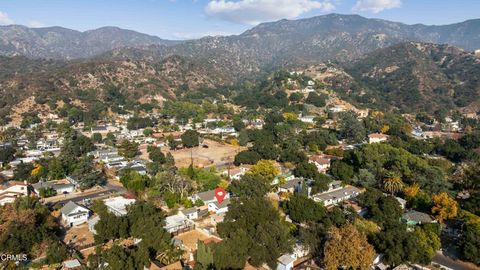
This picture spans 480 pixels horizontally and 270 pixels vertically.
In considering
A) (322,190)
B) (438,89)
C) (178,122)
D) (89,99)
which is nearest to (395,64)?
(438,89)

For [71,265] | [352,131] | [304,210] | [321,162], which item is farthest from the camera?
[352,131]

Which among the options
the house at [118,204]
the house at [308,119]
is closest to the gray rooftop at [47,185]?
the house at [118,204]

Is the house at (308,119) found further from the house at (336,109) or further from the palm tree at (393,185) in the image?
the palm tree at (393,185)

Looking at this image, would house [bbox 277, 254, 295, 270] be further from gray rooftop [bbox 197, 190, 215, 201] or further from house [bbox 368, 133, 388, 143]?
house [bbox 368, 133, 388, 143]

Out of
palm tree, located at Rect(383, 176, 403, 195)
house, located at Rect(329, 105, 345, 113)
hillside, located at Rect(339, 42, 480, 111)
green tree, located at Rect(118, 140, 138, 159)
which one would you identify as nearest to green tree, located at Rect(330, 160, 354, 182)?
palm tree, located at Rect(383, 176, 403, 195)

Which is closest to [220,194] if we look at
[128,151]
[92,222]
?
[92,222]

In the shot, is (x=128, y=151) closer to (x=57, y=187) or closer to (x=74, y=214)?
(x=57, y=187)
